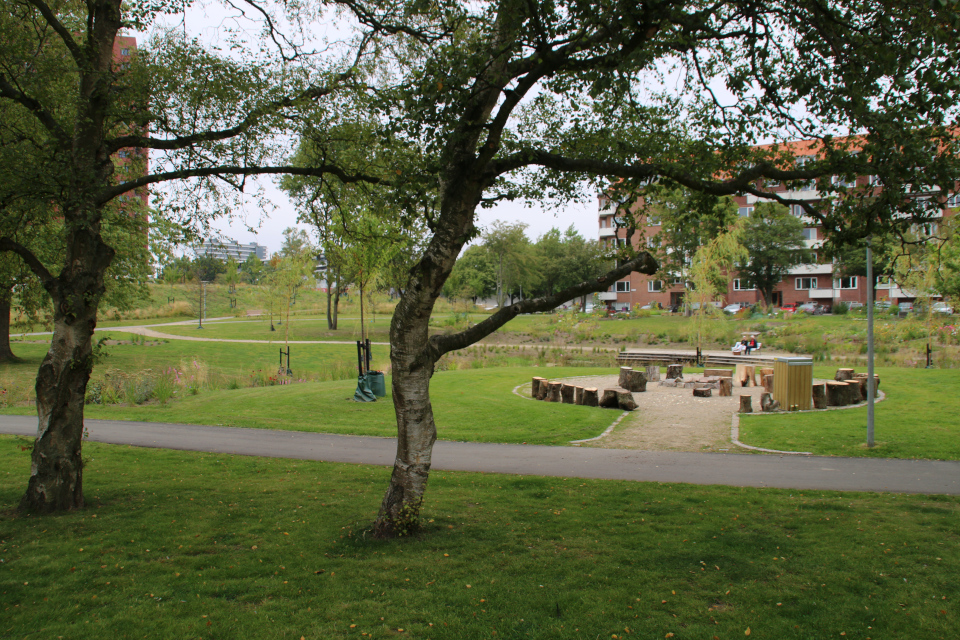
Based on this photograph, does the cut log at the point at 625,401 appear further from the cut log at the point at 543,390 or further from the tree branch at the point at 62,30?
the tree branch at the point at 62,30

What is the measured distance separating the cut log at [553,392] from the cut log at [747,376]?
7591mm

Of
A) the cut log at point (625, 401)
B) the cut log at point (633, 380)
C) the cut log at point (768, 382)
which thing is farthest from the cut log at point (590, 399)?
the cut log at point (768, 382)

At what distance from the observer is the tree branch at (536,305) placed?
5.87 meters

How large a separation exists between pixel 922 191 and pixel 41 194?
30.9 ft

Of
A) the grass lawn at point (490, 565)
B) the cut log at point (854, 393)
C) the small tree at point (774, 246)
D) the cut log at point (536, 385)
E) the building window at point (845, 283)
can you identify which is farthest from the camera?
the building window at point (845, 283)

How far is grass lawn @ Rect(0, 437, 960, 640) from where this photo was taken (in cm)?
442

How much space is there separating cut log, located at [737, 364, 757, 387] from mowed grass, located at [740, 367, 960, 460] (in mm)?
4401

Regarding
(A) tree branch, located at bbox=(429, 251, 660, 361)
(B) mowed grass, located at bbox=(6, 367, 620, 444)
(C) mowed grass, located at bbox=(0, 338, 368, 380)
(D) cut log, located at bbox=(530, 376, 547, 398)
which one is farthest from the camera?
Answer: (C) mowed grass, located at bbox=(0, 338, 368, 380)

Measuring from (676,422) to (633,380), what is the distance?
15.7 ft

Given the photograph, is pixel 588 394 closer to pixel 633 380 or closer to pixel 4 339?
pixel 633 380

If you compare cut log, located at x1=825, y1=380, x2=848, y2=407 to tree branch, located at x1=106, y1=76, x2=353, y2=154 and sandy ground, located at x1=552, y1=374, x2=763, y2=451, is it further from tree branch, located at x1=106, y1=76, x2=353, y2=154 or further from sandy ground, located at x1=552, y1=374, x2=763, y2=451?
tree branch, located at x1=106, y1=76, x2=353, y2=154

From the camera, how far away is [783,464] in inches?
398

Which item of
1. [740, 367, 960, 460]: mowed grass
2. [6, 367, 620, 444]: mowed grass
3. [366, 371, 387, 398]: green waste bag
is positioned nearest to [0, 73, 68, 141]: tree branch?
[6, 367, 620, 444]: mowed grass

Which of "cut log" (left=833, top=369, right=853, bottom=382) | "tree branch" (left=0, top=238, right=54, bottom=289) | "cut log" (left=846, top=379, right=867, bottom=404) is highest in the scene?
"tree branch" (left=0, top=238, right=54, bottom=289)
